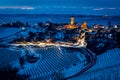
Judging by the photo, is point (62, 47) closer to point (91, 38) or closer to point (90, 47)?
point (90, 47)

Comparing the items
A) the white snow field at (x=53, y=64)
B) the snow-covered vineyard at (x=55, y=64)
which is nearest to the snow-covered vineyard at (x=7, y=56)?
the snow-covered vineyard at (x=55, y=64)

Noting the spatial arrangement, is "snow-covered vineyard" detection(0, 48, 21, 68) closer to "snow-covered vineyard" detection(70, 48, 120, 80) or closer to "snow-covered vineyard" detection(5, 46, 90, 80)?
"snow-covered vineyard" detection(5, 46, 90, 80)

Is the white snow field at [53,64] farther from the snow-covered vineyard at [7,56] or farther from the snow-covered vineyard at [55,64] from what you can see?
the snow-covered vineyard at [7,56]

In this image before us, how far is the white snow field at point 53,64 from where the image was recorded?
323 inches

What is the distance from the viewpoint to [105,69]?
7703 millimetres

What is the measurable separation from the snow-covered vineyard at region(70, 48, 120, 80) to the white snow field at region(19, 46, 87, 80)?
47 cm

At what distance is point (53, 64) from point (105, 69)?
2.12 meters

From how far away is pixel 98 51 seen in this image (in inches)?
432

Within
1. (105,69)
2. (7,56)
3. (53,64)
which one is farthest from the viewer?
(7,56)

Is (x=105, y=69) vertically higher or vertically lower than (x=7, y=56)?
higher

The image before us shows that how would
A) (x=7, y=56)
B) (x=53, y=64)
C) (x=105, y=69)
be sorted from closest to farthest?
(x=105, y=69)
(x=53, y=64)
(x=7, y=56)

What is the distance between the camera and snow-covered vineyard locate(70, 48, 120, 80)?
6933mm

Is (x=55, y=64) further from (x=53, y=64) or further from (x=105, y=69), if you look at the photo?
(x=105, y=69)

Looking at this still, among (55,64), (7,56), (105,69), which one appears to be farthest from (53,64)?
(105,69)
